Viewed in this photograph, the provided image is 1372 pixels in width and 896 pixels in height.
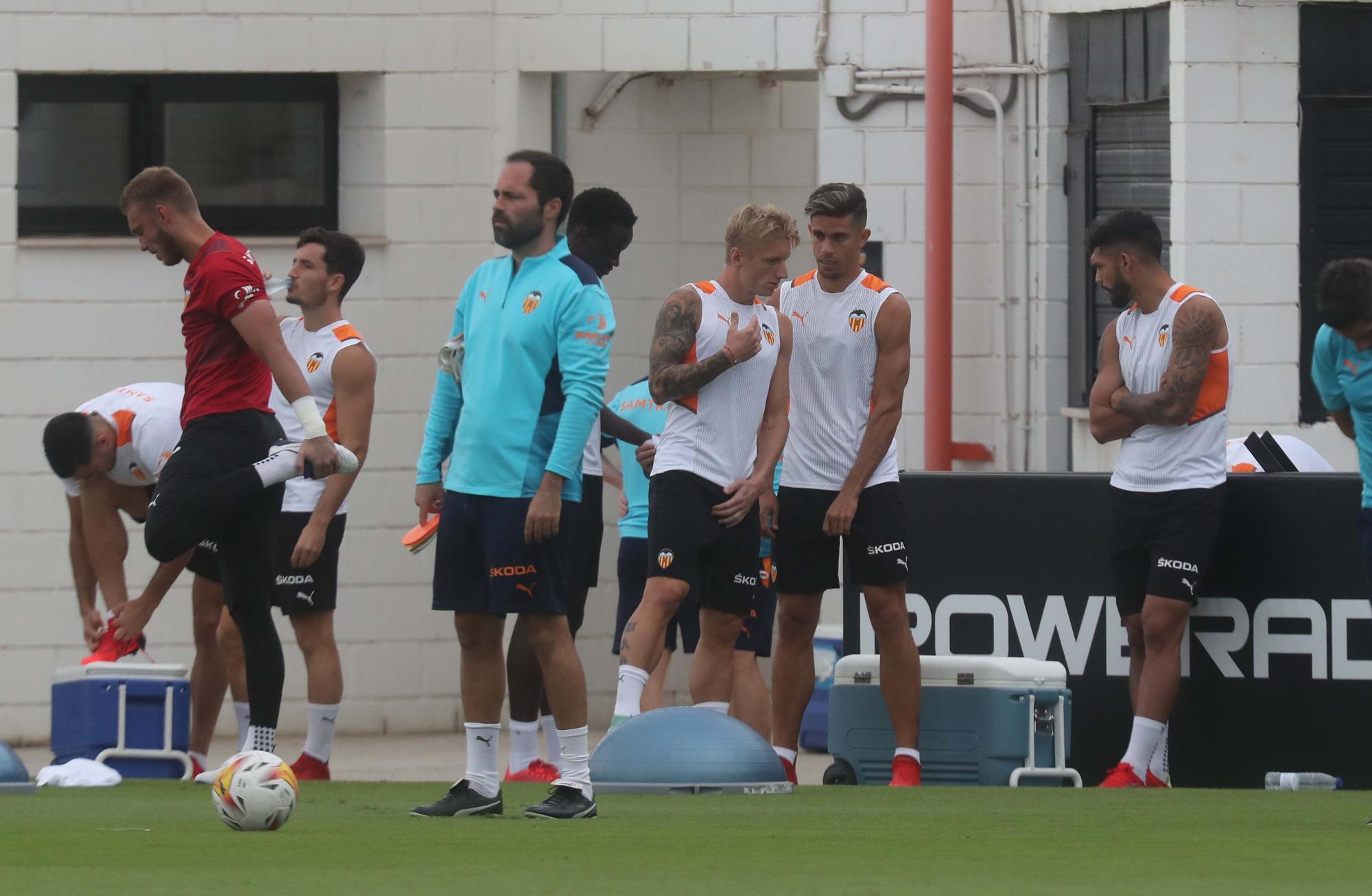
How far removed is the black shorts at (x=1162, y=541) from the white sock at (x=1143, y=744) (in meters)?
0.41

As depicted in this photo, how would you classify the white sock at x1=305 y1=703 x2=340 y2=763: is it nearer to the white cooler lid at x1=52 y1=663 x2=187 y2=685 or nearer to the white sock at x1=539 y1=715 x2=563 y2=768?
the white cooler lid at x1=52 y1=663 x2=187 y2=685

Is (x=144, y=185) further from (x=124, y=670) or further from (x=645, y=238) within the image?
(x=645, y=238)

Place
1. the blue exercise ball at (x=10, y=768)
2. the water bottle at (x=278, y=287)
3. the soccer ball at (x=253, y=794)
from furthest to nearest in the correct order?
1. the water bottle at (x=278, y=287)
2. the blue exercise ball at (x=10, y=768)
3. the soccer ball at (x=253, y=794)

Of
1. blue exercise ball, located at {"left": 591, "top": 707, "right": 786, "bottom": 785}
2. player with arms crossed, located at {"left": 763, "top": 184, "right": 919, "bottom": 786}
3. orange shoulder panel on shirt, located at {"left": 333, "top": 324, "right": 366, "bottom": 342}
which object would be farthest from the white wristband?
player with arms crossed, located at {"left": 763, "top": 184, "right": 919, "bottom": 786}

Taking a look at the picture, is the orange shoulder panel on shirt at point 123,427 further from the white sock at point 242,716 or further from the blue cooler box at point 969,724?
the blue cooler box at point 969,724

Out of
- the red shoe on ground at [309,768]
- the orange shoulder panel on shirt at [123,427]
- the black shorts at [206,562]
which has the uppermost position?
the orange shoulder panel on shirt at [123,427]

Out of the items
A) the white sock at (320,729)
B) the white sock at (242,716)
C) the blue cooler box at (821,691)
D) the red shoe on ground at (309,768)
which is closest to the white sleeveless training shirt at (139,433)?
the white sock at (242,716)

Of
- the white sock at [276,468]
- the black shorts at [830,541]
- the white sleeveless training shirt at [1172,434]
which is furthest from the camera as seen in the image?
the white sleeveless training shirt at [1172,434]

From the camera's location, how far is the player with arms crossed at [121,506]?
338 inches

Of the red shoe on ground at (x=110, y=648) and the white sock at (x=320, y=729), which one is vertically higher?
the red shoe on ground at (x=110, y=648)

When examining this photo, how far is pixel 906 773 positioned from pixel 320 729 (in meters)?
2.11

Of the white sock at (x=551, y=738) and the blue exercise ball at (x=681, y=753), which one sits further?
the white sock at (x=551, y=738)

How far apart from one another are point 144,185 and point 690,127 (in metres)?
5.00

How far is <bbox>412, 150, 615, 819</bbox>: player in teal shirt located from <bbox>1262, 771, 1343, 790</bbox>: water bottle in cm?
284
